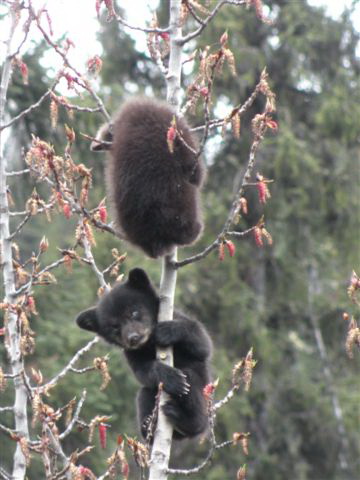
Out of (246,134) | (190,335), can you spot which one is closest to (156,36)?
(190,335)

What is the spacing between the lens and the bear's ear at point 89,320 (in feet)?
21.7

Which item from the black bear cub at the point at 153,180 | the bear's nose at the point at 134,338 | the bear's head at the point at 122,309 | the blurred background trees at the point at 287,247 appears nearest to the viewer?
the black bear cub at the point at 153,180

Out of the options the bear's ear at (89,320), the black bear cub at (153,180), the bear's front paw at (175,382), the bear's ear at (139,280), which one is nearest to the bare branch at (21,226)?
the black bear cub at (153,180)

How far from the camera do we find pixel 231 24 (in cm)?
1633

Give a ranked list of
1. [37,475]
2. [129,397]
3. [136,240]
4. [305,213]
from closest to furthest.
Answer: [136,240] → [37,475] → [129,397] → [305,213]

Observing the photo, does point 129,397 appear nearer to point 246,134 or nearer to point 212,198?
point 212,198

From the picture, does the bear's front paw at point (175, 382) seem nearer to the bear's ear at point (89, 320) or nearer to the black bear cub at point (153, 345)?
the black bear cub at point (153, 345)

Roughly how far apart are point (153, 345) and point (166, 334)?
640mm

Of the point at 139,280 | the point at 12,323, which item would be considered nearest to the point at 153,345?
the point at 139,280

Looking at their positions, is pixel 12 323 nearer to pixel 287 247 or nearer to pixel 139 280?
pixel 139 280

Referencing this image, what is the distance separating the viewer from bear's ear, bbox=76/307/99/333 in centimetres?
661

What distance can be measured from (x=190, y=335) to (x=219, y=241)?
0.96 meters

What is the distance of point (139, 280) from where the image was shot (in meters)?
6.62

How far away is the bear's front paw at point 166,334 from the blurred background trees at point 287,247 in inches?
410
